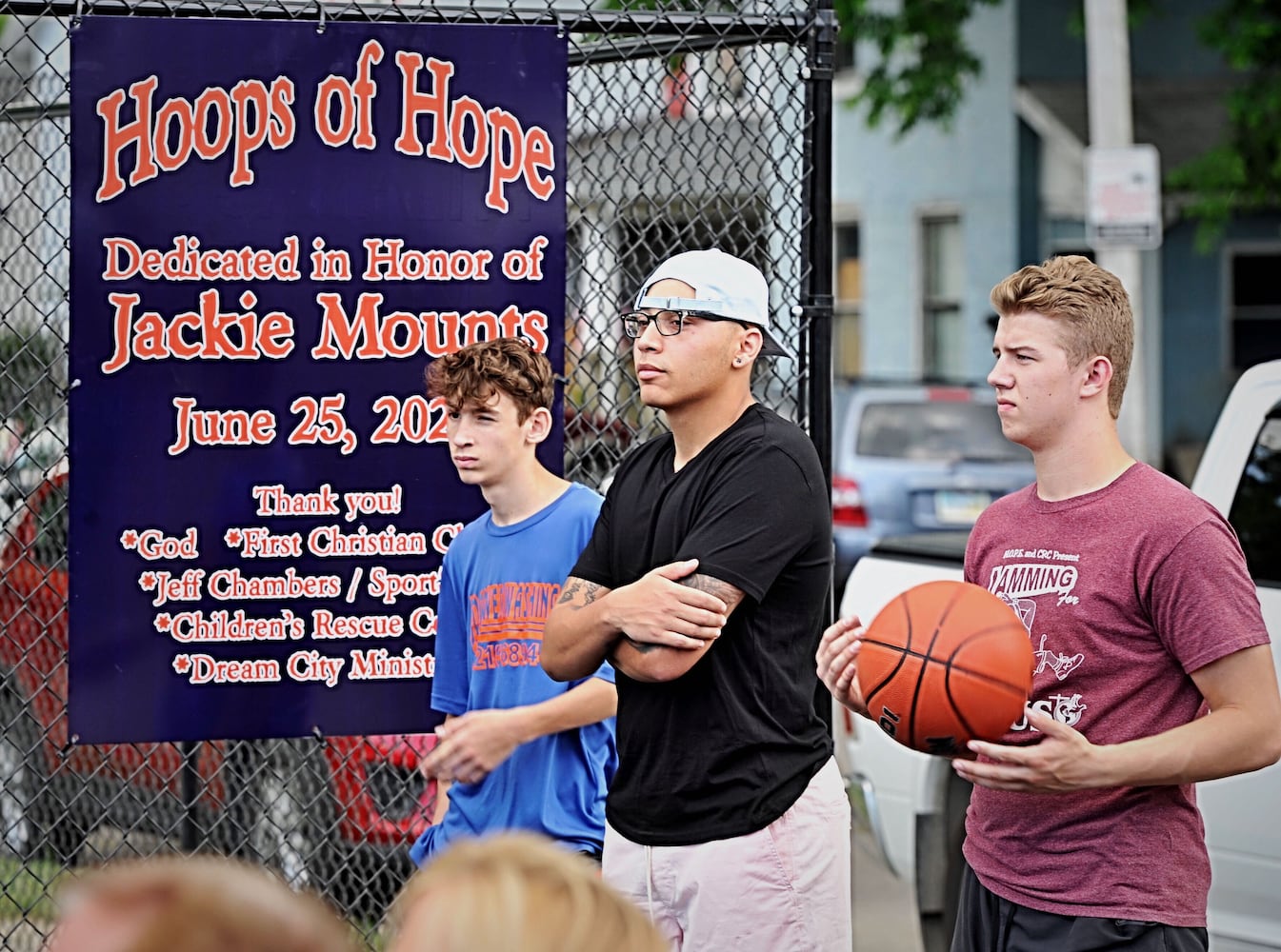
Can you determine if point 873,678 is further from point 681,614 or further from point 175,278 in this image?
point 175,278

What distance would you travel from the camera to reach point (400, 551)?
4.32m

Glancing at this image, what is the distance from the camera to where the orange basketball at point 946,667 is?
9.96ft

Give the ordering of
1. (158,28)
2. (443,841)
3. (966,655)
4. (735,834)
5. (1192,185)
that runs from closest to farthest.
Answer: (966,655), (735,834), (443,841), (158,28), (1192,185)

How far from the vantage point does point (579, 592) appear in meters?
3.49

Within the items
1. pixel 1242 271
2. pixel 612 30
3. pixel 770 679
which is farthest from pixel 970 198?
pixel 770 679

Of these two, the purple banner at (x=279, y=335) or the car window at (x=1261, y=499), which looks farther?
the car window at (x=1261, y=499)

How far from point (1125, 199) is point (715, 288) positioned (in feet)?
24.2

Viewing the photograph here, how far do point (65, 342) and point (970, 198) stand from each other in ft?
53.7

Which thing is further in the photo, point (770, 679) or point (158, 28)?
point (158, 28)

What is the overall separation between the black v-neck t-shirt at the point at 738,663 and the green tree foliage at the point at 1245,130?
523 inches

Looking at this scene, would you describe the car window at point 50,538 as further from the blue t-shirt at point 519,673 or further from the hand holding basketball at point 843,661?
the hand holding basketball at point 843,661

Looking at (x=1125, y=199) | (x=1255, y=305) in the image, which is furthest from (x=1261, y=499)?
(x=1255, y=305)

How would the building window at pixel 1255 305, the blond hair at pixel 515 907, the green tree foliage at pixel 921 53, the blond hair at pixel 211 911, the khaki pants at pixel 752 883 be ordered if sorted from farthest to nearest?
the building window at pixel 1255 305 → the green tree foliage at pixel 921 53 → the khaki pants at pixel 752 883 → the blond hair at pixel 515 907 → the blond hair at pixel 211 911

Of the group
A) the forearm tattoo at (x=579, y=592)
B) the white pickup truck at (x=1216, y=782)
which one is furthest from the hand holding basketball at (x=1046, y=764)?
the white pickup truck at (x=1216, y=782)
